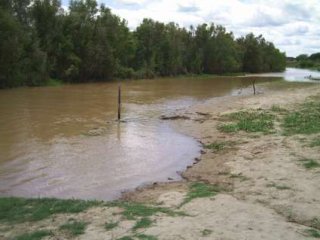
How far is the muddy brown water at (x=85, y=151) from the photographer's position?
13.8m

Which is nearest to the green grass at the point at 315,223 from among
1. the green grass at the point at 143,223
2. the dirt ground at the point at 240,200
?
the dirt ground at the point at 240,200

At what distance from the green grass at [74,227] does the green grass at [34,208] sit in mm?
772

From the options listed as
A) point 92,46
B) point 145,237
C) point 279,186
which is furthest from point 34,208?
point 92,46

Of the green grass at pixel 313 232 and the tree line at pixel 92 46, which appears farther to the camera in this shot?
the tree line at pixel 92 46

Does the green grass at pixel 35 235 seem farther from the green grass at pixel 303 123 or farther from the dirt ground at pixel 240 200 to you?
the green grass at pixel 303 123

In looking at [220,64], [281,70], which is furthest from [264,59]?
[220,64]

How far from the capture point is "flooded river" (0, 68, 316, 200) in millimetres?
13820

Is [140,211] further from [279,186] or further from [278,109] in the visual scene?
[278,109]

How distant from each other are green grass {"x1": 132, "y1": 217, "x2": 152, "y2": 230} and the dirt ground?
0.27 feet

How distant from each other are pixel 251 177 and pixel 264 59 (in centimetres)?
13597

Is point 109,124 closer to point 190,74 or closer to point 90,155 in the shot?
point 90,155

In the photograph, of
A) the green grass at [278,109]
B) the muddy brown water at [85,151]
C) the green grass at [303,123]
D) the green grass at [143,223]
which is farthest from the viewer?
the green grass at [278,109]

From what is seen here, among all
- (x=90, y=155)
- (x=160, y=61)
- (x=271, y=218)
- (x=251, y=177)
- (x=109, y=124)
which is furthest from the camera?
(x=160, y=61)

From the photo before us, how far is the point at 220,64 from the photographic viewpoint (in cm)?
11256
